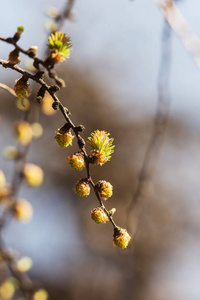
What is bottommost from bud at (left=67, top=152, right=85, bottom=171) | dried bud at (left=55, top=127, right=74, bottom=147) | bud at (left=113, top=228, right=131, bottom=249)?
bud at (left=113, top=228, right=131, bottom=249)

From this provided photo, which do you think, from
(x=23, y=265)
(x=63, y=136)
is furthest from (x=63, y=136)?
(x=23, y=265)

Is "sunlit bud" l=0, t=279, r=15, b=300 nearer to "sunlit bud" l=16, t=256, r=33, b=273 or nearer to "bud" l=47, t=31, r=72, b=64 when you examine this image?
"sunlit bud" l=16, t=256, r=33, b=273

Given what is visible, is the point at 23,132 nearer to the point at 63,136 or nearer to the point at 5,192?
the point at 5,192

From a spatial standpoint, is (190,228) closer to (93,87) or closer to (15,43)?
(93,87)

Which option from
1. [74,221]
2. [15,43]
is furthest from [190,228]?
[15,43]

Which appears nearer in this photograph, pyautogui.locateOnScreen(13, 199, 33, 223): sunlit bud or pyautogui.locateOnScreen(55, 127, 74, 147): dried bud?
pyautogui.locateOnScreen(55, 127, 74, 147): dried bud

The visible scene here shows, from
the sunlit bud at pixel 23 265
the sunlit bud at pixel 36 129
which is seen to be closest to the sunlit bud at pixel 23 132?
the sunlit bud at pixel 36 129

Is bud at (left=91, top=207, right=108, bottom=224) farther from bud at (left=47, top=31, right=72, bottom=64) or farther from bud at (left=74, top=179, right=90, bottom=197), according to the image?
bud at (left=47, top=31, right=72, bottom=64)

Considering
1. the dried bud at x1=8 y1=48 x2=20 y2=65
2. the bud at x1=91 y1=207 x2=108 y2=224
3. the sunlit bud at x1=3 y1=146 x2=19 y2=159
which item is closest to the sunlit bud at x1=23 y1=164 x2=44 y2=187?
the sunlit bud at x1=3 y1=146 x2=19 y2=159

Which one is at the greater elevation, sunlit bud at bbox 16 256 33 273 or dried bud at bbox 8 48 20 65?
dried bud at bbox 8 48 20 65
